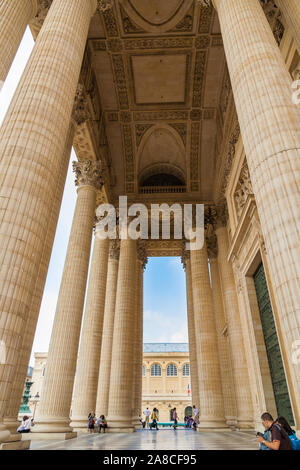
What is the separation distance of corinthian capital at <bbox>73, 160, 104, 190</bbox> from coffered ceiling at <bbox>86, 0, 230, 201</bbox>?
402cm

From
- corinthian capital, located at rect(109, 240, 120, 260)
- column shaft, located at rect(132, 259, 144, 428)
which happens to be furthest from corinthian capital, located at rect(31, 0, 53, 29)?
column shaft, located at rect(132, 259, 144, 428)

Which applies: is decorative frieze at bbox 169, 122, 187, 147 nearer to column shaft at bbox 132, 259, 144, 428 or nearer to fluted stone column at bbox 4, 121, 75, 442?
column shaft at bbox 132, 259, 144, 428

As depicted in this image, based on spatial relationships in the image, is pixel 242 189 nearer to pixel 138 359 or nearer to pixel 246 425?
pixel 246 425

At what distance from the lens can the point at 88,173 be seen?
509 inches

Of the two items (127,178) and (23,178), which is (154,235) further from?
(23,178)

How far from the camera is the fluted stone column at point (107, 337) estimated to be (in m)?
15.5

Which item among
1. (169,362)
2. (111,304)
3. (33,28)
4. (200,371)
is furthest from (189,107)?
(169,362)

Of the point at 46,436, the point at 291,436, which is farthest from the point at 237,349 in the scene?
the point at 291,436

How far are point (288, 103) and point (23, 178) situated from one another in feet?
13.7

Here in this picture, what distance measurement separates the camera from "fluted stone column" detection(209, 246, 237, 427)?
48.6 feet

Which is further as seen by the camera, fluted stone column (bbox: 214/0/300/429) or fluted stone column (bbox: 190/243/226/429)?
fluted stone column (bbox: 190/243/226/429)

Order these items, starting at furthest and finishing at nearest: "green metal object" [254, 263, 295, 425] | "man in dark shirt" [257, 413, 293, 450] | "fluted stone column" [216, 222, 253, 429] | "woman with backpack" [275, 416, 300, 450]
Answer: "fluted stone column" [216, 222, 253, 429] → "green metal object" [254, 263, 295, 425] → "woman with backpack" [275, 416, 300, 450] → "man in dark shirt" [257, 413, 293, 450]

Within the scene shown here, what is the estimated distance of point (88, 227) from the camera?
11281 millimetres

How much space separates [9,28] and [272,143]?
564cm
